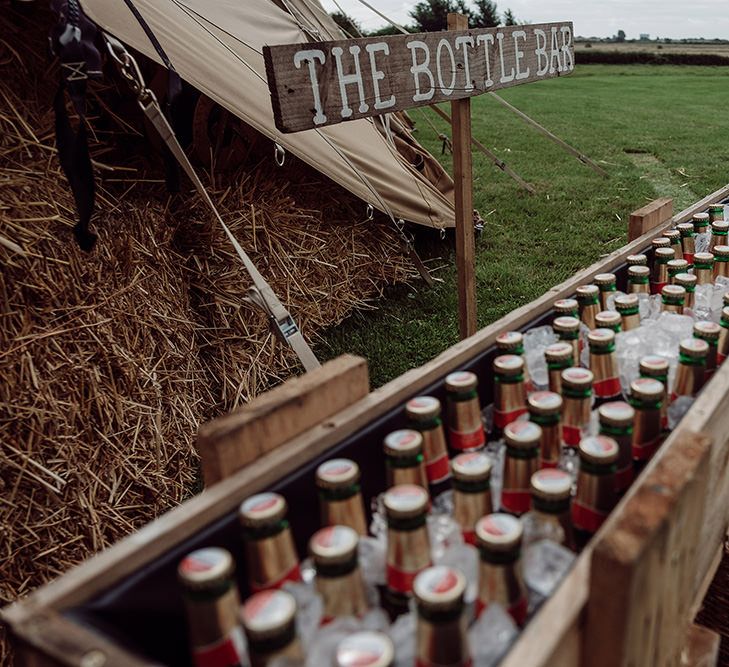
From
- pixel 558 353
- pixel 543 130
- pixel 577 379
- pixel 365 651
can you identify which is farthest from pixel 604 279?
pixel 543 130

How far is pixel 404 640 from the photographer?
782 mm

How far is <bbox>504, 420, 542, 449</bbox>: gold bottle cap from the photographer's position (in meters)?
0.99

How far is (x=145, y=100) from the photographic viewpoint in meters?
1.75

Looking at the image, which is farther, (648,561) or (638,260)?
(638,260)

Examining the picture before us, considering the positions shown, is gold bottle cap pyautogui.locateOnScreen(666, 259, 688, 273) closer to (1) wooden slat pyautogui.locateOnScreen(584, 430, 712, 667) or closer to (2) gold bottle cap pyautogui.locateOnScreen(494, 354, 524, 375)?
(2) gold bottle cap pyautogui.locateOnScreen(494, 354, 524, 375)

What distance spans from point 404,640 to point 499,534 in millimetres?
Result: 170

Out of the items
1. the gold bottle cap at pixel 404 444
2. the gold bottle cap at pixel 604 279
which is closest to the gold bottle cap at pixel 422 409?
the gold bottle cap at pixel 404 444

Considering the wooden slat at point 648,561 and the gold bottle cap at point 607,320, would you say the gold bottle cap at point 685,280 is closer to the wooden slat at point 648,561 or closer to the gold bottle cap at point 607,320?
the gold bottle cap at point 607,320

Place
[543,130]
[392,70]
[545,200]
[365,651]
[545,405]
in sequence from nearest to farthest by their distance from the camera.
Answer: [365,651], [545,405], [392,70], [543,130], [545,200]

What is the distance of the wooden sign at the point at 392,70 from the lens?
1.62 metres

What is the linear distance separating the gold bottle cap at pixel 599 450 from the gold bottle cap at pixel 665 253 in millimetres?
1104

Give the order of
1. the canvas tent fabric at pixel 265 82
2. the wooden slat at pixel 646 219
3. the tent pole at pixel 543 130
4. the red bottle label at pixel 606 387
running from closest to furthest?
1. the red bottle label at pixel 606 387
2. the wooden slat at pixel 646 219
3. the canvas tent fabric at pixel 265 82
4. the tent pole at pixel 543 130

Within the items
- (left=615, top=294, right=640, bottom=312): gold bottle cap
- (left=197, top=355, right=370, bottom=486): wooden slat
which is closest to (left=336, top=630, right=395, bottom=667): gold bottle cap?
(left=197, top=355, right=370, bottom=486): wooden slat

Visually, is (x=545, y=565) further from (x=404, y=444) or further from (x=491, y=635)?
(x=404, y=444)
